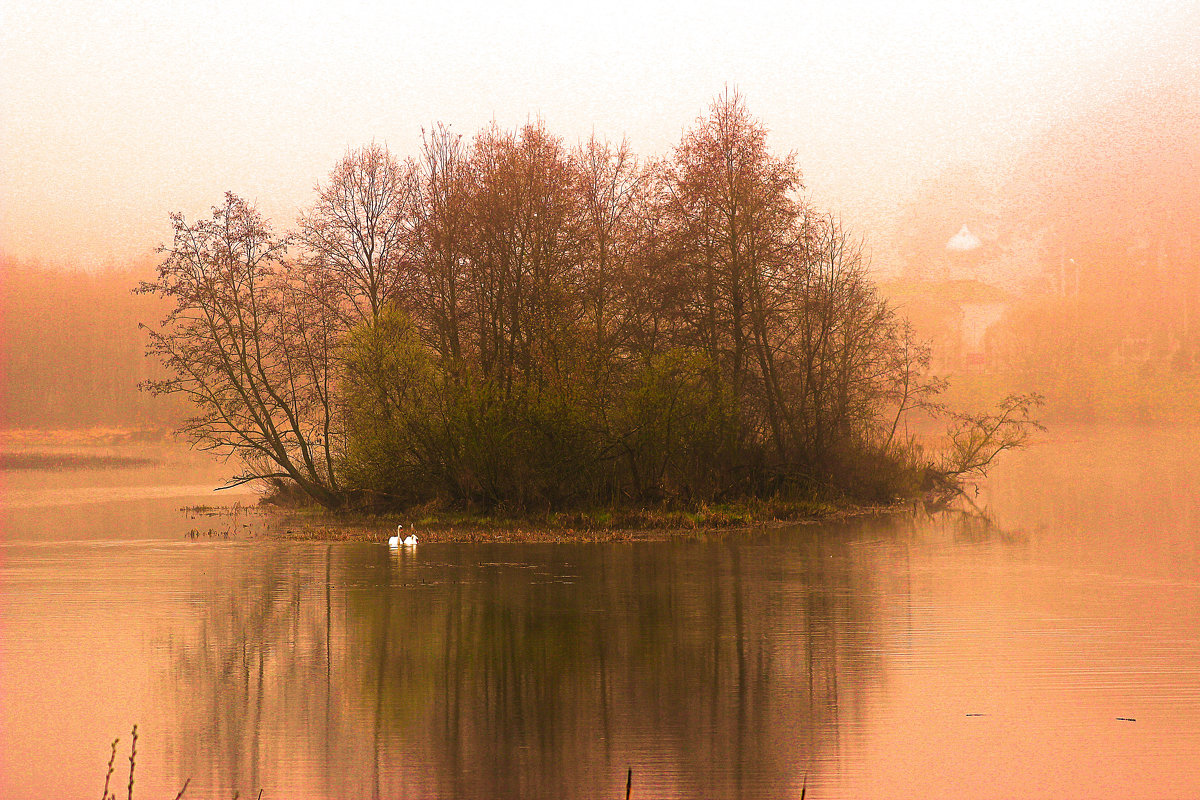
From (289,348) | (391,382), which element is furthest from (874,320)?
(289,348)

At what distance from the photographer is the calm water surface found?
30.9 feet

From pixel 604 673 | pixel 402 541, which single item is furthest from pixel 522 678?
pixel 402 541

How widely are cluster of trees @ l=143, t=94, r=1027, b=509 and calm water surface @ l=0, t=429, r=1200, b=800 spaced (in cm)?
655

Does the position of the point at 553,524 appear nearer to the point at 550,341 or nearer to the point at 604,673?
the point at 550,341

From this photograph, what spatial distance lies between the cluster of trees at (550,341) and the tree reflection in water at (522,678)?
9976 millimetres

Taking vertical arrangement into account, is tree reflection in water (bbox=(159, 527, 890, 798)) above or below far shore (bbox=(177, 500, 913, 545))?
below

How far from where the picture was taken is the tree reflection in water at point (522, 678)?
9414mm

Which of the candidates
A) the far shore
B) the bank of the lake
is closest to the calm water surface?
the far shore

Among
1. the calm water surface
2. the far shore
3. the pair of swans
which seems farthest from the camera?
the far shore

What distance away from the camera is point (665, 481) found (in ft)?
110

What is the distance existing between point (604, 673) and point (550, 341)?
65.9 feet

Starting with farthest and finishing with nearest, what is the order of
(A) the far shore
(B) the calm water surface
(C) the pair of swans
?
(A) the far shore < (C) the pair of swans < (B) the calm water surface

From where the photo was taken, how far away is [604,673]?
13.2 meters

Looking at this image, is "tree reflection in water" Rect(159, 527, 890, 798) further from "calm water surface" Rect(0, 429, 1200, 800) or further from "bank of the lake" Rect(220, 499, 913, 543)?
"bank of the lake" Rect(220, 499, 913, 543)
